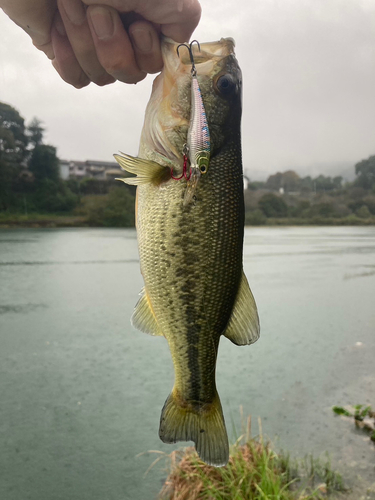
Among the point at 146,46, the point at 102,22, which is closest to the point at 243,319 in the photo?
the point at 146,46

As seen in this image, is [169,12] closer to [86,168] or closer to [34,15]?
[34,15]

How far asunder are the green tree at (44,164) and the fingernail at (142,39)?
Answer: 42.9 metres

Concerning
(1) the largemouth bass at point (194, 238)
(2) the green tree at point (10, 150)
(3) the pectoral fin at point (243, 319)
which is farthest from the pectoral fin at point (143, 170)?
(2) the green tree at point (10, 150)

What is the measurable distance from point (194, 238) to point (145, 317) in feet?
1.32

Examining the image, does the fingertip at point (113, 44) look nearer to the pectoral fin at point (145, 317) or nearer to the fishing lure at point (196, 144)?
the fishing lure at point (196, 144)

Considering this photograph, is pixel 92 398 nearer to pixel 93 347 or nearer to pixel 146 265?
pixel 93 347

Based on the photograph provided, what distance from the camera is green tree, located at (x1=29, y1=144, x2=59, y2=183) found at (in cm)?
4188

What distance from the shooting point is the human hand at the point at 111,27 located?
5.21 feet

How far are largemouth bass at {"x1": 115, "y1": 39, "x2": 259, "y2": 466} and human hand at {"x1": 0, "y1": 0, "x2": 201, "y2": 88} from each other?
5.4 inches

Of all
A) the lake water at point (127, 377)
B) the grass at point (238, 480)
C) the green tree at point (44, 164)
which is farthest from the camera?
the green tree at point (44, 164)

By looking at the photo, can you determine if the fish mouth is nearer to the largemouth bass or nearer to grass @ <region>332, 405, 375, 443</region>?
the largemouth bass

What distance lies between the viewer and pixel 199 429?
5.07 ft

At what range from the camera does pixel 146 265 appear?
1.52 meters

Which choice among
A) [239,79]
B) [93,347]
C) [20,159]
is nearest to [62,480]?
[93,347]
